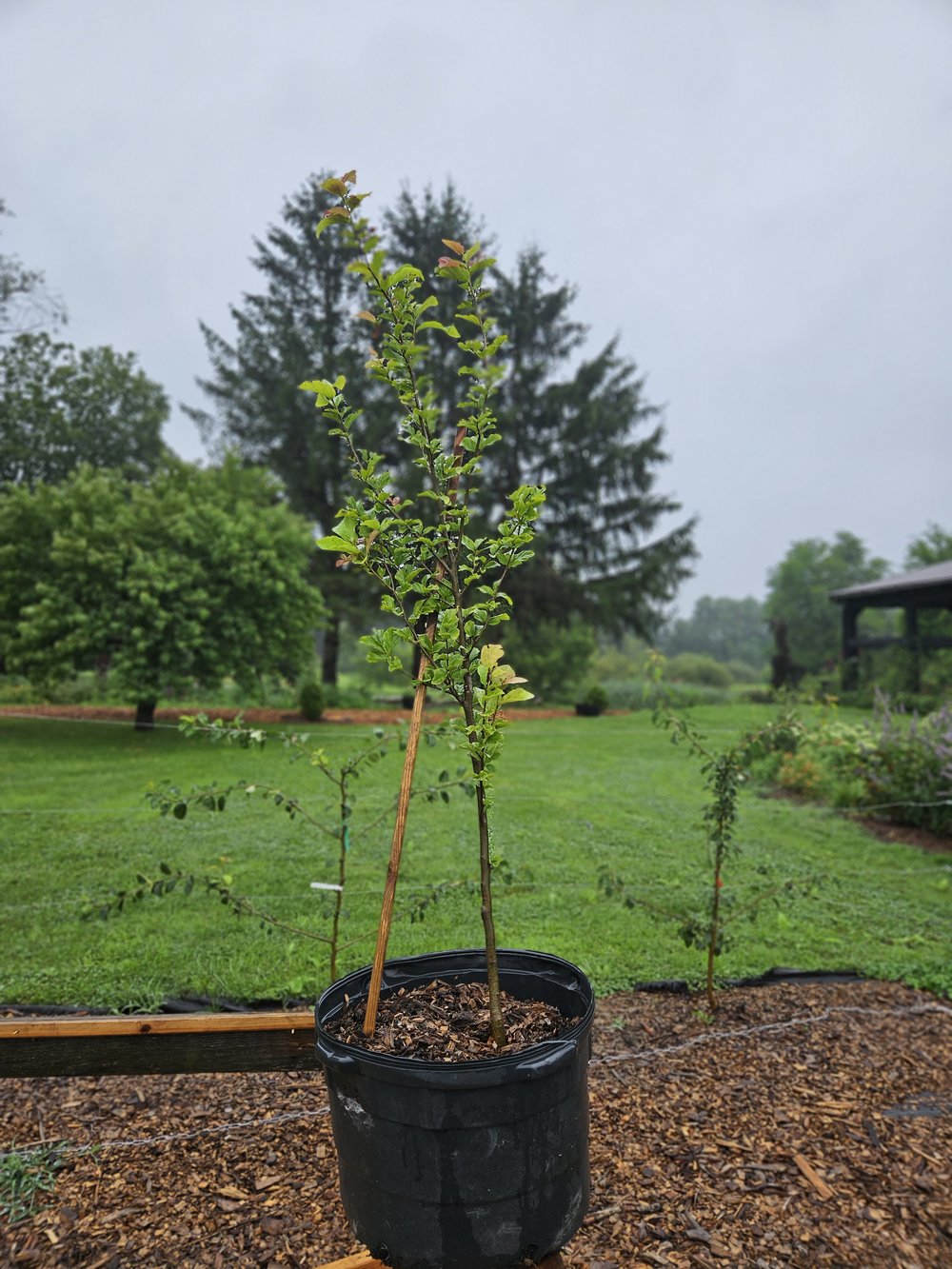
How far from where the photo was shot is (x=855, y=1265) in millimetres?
1496

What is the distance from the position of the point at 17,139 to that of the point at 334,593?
8.92 meters

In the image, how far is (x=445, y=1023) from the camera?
52.4 inches

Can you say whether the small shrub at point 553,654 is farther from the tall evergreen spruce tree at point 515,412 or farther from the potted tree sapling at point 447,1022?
the potted tree sapling at point 447,1022

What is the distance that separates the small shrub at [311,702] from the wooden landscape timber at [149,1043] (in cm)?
978

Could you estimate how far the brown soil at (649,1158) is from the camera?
1.54 meters

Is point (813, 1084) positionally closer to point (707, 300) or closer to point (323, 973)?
point (323, 973)

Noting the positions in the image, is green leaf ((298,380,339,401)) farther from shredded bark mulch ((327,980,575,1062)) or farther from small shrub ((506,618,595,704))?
small shrub ((506,618,595,704))

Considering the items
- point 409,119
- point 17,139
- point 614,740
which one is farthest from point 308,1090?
point 17,139

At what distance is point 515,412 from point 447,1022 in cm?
1691

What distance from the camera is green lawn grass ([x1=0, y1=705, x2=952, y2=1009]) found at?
294 centimetres

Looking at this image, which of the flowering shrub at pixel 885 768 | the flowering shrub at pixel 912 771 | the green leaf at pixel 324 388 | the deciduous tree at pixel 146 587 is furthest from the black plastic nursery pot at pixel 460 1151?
the deciduous tree at pixel 146 587

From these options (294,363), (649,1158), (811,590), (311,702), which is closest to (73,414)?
(294,363)

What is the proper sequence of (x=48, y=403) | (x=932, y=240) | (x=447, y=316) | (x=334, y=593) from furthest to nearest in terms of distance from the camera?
(x=48, y=403) < (x=447, y=316) < (x=334, y=593) < (x=932, y=240)

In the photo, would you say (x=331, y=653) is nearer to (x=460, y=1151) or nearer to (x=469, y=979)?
(x=469, y=979)
